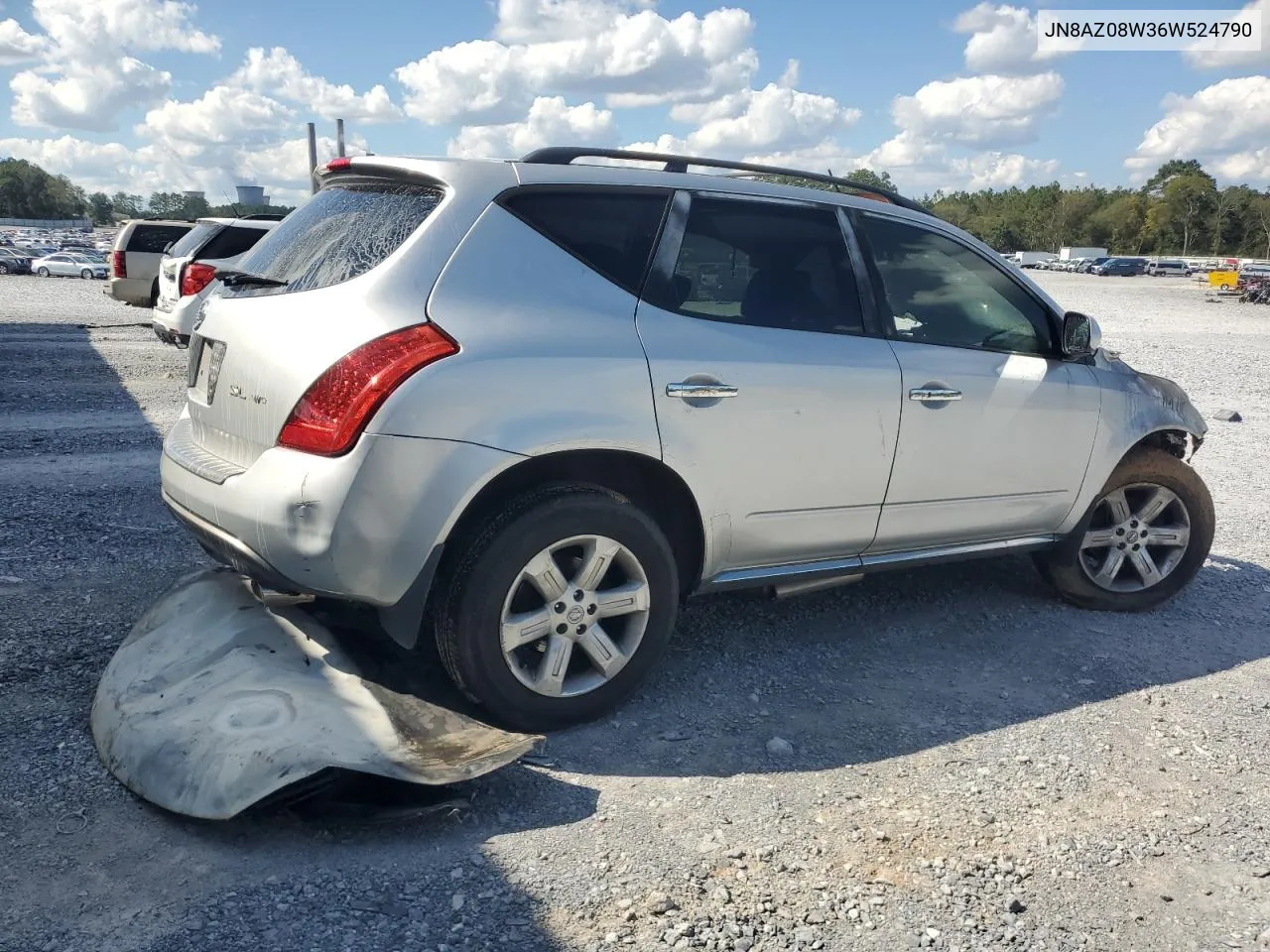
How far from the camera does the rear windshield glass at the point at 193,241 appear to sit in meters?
12.5

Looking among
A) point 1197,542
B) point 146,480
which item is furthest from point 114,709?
point 1197,542

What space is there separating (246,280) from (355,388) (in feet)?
3.09

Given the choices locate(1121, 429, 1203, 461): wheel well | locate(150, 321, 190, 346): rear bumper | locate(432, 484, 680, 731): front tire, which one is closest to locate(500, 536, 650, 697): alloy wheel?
locate(432, 484, 680, 731): front tire

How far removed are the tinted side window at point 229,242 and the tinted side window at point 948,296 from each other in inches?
400

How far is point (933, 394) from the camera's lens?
4.16 m

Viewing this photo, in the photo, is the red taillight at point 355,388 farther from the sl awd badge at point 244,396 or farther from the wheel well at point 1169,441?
the wheel well at point 1169,441

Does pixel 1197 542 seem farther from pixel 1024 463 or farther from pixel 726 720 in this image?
pixel 726 720

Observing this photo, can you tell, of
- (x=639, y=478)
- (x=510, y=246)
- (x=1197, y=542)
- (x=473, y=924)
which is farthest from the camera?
(x=1197, y=542)

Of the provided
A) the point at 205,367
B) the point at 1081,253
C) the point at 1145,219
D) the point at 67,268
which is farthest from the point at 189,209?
the point at 1145,219

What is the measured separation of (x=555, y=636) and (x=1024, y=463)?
7.51 ft

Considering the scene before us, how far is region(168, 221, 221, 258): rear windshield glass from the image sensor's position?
12.5 m

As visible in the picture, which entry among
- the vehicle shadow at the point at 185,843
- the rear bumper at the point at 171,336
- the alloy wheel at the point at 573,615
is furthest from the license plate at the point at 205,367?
the rear bumper at the point at 171,336

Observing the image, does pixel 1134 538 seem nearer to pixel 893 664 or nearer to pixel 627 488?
pixel 893 664

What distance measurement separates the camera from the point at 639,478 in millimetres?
3717
